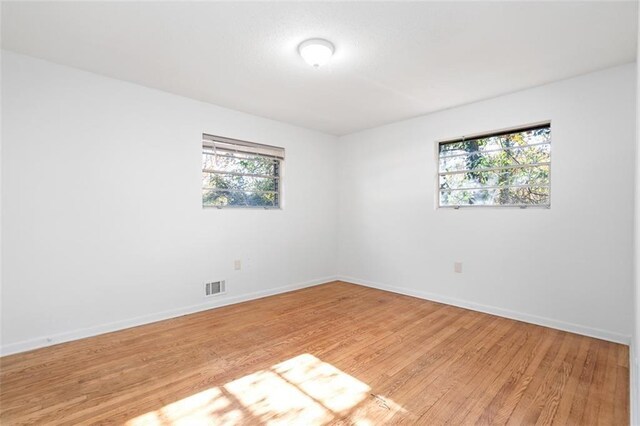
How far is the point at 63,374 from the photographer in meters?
2.15

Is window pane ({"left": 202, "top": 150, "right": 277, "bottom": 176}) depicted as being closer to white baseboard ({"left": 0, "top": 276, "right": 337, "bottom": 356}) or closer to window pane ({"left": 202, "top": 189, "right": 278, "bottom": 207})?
window pane ({"left": 202, "top": 189, "right": 278, "bottom": 207})

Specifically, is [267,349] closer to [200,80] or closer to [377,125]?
[200,80]

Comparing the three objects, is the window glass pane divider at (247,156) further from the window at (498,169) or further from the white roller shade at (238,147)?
the window at (498,169)

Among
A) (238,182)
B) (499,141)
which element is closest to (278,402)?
(238,182)

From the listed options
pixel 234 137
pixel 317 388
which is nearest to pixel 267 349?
pixel 317 388

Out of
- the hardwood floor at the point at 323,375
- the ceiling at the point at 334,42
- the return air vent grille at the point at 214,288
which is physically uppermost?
the ceiling at the point at 334,42

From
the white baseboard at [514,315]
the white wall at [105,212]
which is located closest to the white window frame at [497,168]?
the white baseboard at [514,315]

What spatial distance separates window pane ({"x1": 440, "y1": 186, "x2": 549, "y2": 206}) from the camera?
3211 millimetres

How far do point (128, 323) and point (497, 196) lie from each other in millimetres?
4145

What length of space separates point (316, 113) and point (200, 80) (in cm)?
152

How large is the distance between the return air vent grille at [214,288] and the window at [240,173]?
3.06 ft

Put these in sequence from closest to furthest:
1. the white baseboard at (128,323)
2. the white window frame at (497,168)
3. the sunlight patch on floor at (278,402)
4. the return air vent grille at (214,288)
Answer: the sunlight patch on floor at (278,402)
the white baseboard at (128,323)
the white window frame at (497,168)
the return air vent grille at (214,288)

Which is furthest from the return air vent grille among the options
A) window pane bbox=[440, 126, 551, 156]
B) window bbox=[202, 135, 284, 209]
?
window pane bbox=[440, 126, 551, 156]

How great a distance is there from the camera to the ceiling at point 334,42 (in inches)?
78.0
